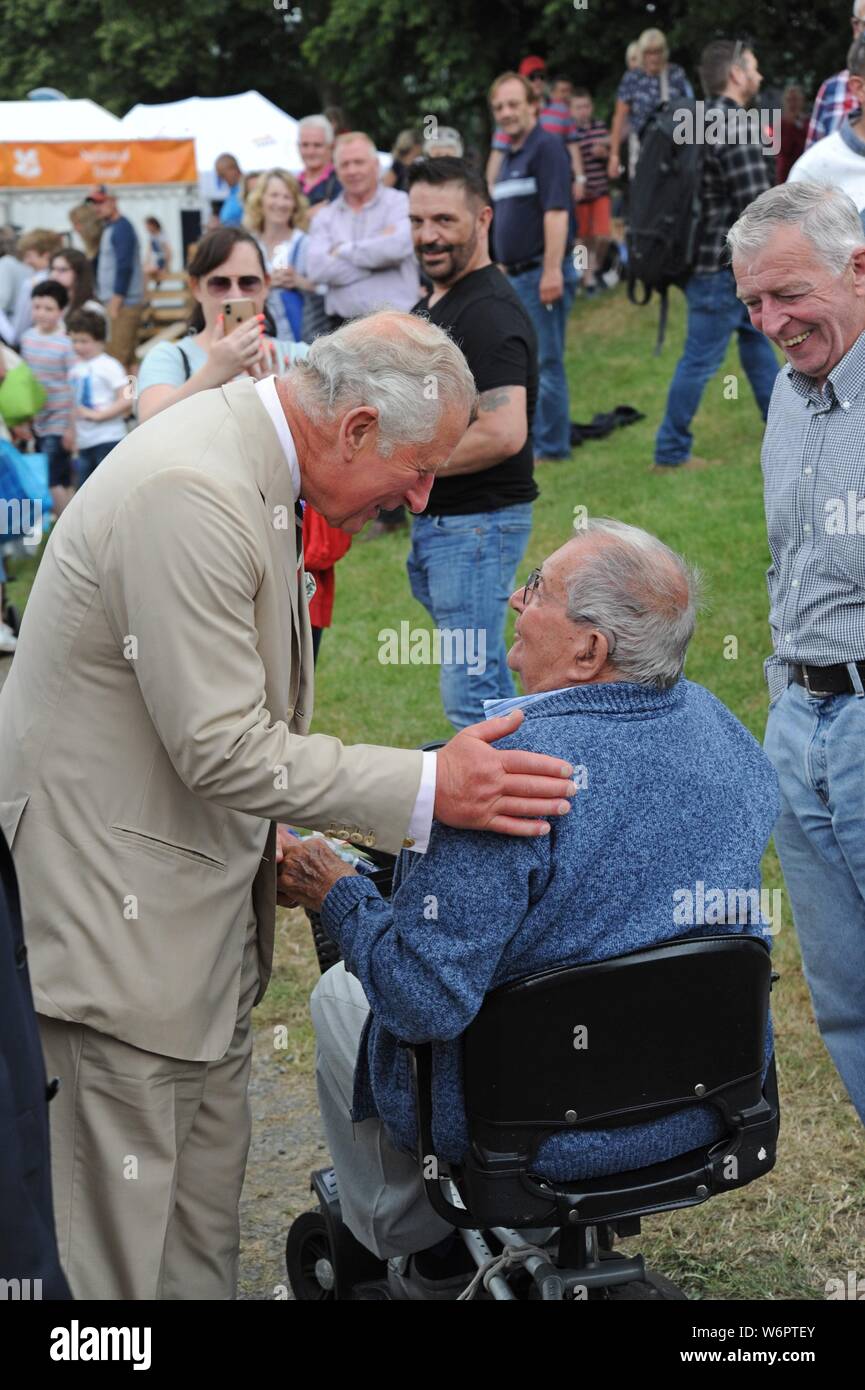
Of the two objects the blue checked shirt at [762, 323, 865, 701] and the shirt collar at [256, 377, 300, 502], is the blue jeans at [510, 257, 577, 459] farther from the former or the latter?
the shirt collar at [256, 377, 300, 502]

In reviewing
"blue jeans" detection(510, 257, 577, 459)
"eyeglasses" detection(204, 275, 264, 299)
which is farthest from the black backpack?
"eyeglasses" detection(204, 275, 264, 299)

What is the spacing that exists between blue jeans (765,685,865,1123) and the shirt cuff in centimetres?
115

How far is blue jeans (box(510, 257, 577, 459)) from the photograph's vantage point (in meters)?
10.3

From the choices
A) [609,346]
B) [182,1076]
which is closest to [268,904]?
[182,1076]

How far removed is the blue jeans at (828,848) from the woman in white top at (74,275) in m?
9.73

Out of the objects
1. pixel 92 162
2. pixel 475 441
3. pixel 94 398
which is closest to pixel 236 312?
pixel 475 441

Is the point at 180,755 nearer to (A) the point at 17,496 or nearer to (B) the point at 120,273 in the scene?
(A) the point at 17,496

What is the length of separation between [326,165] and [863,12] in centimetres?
727

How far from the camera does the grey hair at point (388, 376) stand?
258 cm

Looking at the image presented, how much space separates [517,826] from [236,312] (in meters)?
3.18

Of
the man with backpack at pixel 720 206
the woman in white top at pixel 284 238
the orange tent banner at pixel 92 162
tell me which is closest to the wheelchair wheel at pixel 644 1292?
the man with backpack at pixel 720 206

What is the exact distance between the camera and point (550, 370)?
10281 millimetres

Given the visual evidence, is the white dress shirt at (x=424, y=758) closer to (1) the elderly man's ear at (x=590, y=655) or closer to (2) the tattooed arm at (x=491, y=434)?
(1) the elderly man's ear at (x=590, y=655)
